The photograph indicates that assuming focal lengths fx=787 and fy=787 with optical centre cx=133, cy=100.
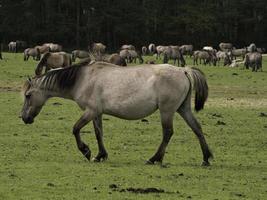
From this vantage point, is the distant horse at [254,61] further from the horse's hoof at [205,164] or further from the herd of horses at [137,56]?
the horse's hoof at [205,164]

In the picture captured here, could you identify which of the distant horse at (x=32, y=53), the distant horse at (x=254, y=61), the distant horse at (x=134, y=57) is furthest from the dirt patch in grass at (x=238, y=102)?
the distant horse at (x=134, y=57)

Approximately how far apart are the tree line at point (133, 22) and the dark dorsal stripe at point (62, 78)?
6321cm

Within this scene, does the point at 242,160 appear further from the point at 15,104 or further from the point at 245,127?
the point at 15,104

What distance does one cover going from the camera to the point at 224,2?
87.0 metres

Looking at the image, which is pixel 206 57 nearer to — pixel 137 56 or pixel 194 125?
pixel 137 56

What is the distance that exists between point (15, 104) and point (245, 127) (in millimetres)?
7859

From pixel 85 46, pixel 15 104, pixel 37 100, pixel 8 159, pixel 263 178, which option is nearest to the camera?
pixel 263 178

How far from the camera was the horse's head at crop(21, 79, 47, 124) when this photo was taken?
45.9 ft

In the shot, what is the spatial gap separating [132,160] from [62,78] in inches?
74.6

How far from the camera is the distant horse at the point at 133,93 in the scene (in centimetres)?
1320

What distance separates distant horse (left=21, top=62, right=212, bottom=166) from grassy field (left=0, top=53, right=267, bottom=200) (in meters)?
0.52

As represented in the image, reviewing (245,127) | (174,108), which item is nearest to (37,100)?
(174,108)

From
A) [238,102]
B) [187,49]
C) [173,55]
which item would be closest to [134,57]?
[173,55]

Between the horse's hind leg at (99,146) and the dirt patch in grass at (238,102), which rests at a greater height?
the horse's hind leg at (99,146)
